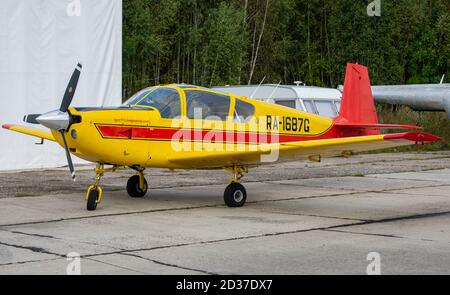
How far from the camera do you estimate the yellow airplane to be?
10031 millimetres

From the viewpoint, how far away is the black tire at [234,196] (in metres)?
10.7

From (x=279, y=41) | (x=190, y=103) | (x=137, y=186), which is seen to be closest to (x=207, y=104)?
(x=190, y=103)

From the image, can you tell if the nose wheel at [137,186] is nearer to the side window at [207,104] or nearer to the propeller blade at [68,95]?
the side window at [207,104]

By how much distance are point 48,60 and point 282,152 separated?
858cm

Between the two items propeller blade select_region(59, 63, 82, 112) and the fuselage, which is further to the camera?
the fuselage

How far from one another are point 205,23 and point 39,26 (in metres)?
22.3

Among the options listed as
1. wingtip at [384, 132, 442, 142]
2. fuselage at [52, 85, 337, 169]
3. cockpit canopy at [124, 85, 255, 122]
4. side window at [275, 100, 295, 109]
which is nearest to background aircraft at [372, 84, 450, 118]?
side window at [275, 100, 295, 109]

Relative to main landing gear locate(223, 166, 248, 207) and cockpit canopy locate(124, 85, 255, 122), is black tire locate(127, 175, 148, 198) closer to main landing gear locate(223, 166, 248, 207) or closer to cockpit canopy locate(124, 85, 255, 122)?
cockpit canopy locate(124, 85, 255, 122)

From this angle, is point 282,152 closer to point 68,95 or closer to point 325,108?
point 68,95

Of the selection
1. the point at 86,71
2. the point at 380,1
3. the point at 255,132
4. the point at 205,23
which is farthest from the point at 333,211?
the point at 380,1

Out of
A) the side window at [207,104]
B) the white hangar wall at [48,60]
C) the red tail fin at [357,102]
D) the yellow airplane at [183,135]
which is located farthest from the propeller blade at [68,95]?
the white hangar wall at [48,60]

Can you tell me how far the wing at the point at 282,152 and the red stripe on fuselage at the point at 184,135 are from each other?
273mm

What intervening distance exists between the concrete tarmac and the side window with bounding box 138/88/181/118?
1379 mm

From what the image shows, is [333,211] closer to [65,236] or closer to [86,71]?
[65,236]
